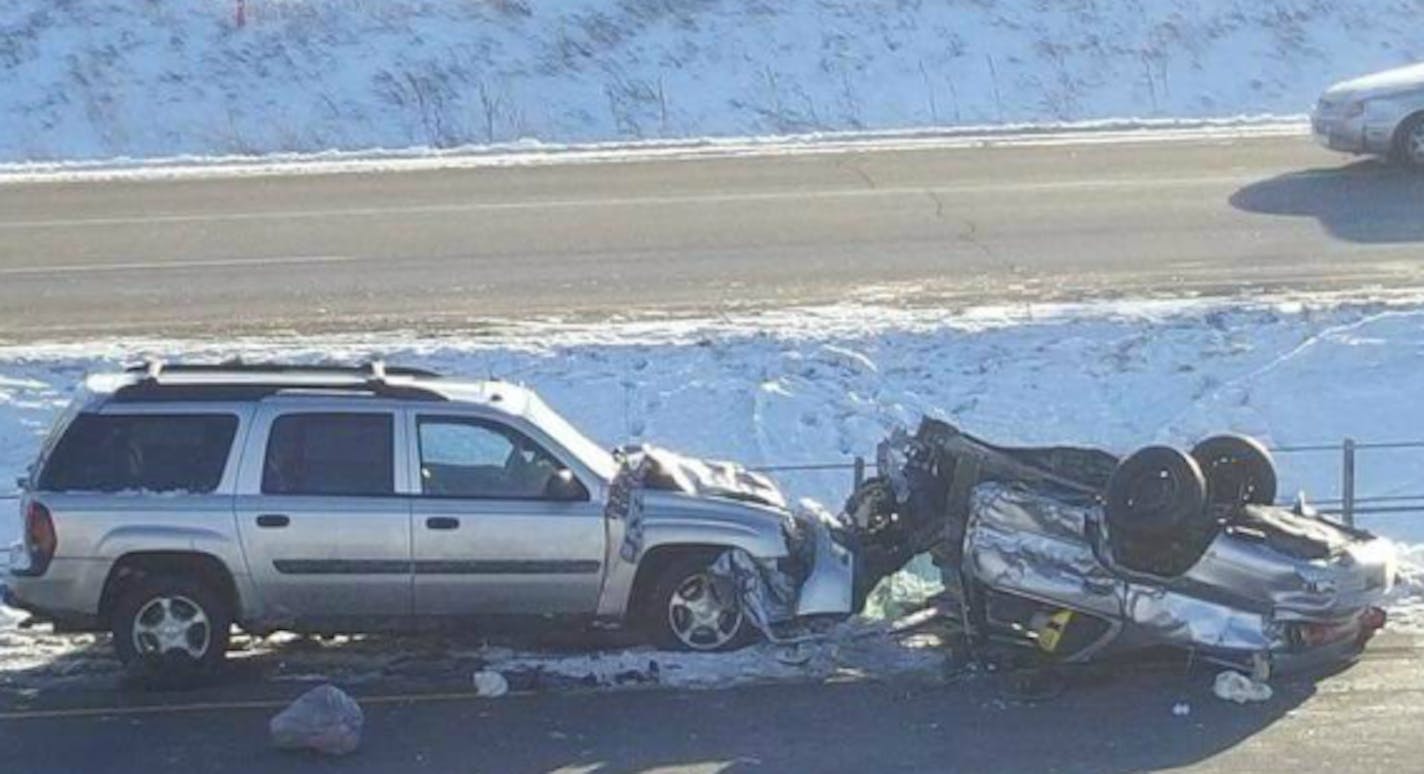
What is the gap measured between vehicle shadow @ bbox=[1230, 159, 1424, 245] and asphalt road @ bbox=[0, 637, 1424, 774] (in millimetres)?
10695

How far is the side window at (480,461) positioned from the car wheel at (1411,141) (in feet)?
50.5

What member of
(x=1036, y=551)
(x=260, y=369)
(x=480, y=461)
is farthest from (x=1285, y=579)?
(x=260, y=369)

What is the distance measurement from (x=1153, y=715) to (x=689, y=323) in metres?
8.47

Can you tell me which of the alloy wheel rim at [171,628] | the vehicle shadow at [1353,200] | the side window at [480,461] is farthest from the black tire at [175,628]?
the vehicle shadow at [1353,200]

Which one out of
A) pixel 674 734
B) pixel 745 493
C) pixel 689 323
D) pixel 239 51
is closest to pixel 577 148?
pixel 239 51

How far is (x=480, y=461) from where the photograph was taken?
13.9 metres

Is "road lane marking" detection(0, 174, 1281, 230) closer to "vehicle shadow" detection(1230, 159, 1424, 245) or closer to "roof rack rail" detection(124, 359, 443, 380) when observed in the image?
"vehicle shadow" detection(1230, 159, 1424, 245)

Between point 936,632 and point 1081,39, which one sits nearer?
point 936,632

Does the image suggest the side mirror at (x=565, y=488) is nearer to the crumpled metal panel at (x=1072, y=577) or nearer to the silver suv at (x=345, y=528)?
the silver suv at (x=345, y=528)

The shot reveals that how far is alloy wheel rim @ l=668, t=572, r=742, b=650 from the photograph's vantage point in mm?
13781

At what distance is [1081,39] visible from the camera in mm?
38875

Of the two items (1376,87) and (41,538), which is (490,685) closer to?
(41,538)

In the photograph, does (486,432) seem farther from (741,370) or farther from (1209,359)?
(1209,359)

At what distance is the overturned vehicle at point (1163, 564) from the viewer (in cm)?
1298
